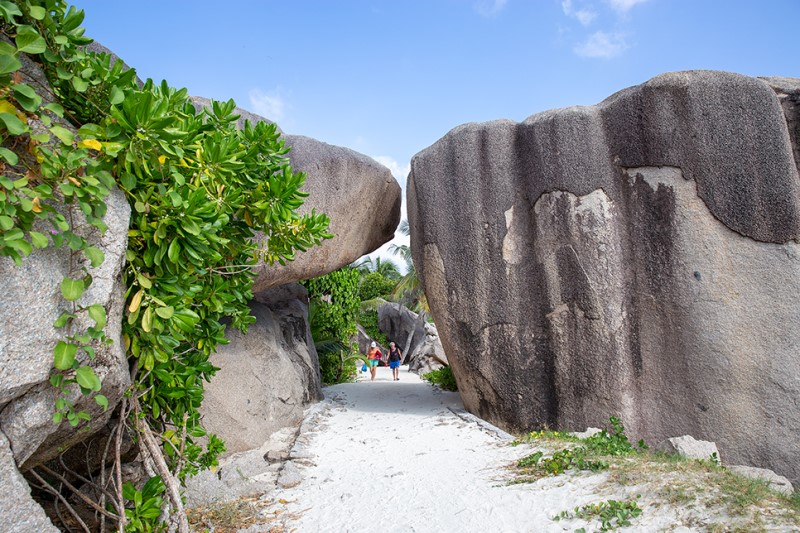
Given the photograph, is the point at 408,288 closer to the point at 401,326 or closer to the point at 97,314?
the point at 401,326

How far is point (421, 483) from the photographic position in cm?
446

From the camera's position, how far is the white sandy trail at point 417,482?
360 centimetres

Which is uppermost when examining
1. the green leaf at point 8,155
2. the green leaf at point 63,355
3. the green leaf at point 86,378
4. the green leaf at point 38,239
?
the green leaf at point 8,155

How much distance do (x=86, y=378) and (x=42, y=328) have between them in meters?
0.25

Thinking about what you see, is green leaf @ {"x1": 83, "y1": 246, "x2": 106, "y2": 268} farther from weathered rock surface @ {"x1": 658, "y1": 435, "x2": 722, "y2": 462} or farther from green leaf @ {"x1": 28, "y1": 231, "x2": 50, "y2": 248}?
weathered rock surface @ {"x1": 658, "y1": 435, "x2": 722, "y2": 462}

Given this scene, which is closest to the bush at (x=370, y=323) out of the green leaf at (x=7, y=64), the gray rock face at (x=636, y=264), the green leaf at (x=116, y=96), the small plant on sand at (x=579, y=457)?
the gray rock face at (x=636, y=264)

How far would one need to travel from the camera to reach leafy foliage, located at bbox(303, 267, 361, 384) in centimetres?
1132

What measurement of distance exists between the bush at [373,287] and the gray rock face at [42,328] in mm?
24088

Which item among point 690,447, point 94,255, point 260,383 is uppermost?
point 94,255

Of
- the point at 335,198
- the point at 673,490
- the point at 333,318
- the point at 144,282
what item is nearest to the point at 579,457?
the point at 673,490

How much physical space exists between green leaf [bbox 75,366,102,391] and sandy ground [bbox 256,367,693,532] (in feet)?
7.43

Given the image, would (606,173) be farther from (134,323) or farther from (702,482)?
(134,323)

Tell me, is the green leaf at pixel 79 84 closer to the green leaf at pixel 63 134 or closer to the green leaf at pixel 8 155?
the green leaf at pixel 63 134

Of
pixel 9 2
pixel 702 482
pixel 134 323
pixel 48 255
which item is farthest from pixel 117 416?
pixel 702 482
